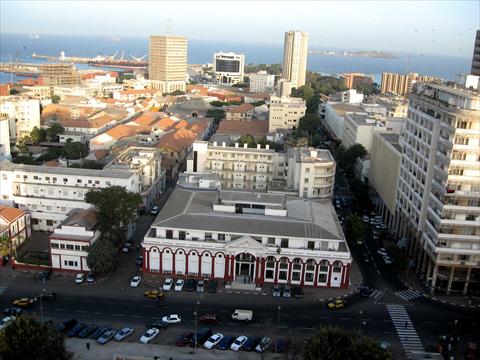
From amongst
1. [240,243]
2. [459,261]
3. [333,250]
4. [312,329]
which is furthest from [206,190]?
[459,261]

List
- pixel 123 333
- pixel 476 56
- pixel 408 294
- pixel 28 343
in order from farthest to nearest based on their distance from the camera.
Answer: pixel 476 56, pixel 408 294, pixel 123 333, pixel 28 343

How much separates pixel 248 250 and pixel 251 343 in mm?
10455

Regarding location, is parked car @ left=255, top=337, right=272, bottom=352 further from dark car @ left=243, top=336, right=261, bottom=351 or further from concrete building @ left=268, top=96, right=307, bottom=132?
concrete building @ left=268, top=96, right=307, bottom=132

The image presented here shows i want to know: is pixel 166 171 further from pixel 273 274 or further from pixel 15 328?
pixel 15 328

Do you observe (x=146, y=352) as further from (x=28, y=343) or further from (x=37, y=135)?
(x=37, y=135)

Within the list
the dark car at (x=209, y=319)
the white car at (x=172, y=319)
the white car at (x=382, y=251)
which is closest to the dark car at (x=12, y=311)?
the white car at (x=172, y=319)

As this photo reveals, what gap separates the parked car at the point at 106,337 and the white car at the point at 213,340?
6.99 meters

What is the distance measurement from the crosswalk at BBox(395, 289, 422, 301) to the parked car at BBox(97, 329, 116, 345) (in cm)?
2541

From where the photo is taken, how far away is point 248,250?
149 ft

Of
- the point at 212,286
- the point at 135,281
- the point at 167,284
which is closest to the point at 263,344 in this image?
the point at 212,286

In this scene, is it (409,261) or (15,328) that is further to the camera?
(409,261)

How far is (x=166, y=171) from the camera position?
3014 inches

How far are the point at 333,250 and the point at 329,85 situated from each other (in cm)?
14485

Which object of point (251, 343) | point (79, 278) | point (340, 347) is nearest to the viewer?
point (340, 347)
